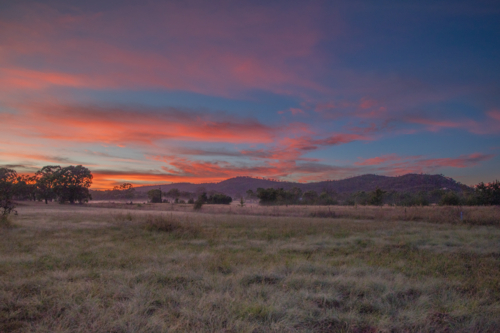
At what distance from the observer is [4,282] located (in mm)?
5699

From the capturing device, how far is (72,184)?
68.8 metres

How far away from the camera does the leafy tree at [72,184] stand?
67.8 m

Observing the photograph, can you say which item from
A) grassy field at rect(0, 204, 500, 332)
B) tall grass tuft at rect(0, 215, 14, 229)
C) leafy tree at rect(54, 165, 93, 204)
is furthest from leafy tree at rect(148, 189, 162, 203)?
grassy field at rect(0, 204, 500, 332)

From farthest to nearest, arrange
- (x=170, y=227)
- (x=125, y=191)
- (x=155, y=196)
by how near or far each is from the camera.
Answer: (x=125, y=191) < (x=155, y=196) < (x=170, y=227)

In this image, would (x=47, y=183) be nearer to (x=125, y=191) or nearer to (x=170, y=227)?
(x=125, y=191)

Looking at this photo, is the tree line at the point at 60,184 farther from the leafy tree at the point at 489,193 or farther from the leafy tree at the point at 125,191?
the leafy tree at the point at 489,193

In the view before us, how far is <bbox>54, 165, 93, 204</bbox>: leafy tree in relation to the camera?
67.8m

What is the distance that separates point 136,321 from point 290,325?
2451 millimetres

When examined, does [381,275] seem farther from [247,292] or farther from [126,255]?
[126,255]

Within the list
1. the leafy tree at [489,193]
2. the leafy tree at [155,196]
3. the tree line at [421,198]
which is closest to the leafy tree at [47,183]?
the leafy tree at [155,196]

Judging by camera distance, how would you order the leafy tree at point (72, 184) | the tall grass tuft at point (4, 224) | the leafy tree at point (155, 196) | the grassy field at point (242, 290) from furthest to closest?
the leafy tree at point (155, 196), the leafy tree at point (72, 184), the tall grass tuft at point (4, 224), the grassy field at point (242, 290)

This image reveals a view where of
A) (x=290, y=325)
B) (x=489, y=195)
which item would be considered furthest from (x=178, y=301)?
(x=489, y=195)

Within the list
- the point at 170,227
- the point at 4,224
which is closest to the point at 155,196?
the point at 4,224

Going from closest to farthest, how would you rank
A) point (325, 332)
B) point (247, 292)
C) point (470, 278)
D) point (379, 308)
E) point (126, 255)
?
point (325, 332)
point (379, 308)
point (247, 292)
point (470, 278)
point (126, 255)
